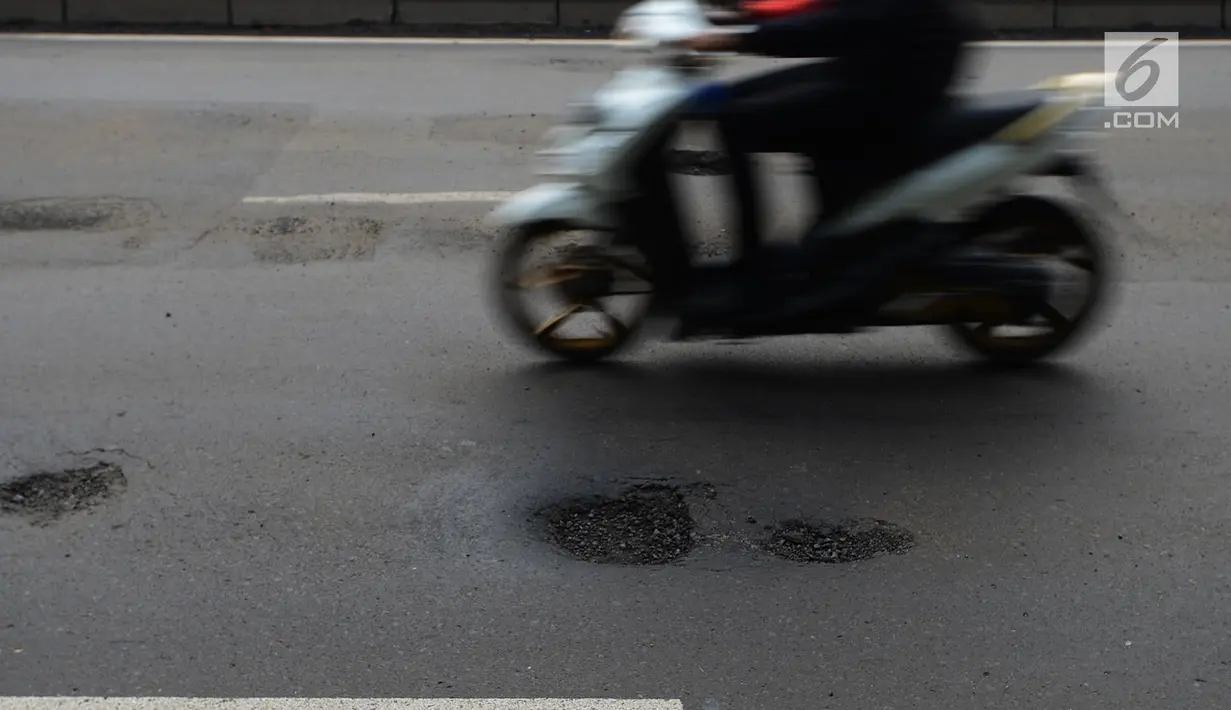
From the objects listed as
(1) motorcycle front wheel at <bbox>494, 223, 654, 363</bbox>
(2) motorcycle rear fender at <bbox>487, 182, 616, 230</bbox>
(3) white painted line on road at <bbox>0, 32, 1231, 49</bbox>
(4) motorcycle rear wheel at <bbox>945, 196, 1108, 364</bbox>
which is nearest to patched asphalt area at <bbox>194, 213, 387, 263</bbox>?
(1) motorcycle front wheel at <bbox>494, 223, 654, 363</bbox>

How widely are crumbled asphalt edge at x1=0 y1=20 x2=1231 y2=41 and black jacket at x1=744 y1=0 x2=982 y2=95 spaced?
26.2ft

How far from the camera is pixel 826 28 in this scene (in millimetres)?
5379

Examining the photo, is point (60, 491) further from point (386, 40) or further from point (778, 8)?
point (386, 40)

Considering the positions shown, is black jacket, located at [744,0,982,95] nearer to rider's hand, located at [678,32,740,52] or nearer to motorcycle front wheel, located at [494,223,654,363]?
rider's hand, located at [678,32,740,52]

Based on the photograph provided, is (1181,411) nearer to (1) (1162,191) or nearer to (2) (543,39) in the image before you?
(1) (1162,191)

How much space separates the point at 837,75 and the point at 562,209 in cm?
114

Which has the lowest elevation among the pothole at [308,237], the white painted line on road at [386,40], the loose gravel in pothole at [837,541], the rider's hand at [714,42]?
the loose gravel in pothole at [837,541]

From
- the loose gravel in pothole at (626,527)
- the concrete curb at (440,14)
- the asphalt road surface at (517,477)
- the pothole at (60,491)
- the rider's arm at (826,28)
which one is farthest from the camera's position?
the concrete curb at (440,14)

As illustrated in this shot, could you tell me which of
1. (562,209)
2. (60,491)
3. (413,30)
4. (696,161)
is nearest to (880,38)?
(696,161)

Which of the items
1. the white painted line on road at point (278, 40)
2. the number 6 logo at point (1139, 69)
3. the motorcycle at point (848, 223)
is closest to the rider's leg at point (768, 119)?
the motorcycle at point (848, 223)

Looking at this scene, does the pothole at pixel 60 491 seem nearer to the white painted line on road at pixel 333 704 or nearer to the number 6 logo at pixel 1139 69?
the white painted line on road at pixel 333 704

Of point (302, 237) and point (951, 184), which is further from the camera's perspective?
point (302, 237)

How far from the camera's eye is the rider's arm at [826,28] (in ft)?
17.5

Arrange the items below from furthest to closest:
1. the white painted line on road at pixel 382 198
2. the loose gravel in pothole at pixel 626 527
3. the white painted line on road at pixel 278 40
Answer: the white painted line on road at pixel 278 40, the white painted line on road at pixel 382 198, the loose gravel in pothole at pixel 626 527
